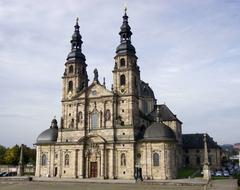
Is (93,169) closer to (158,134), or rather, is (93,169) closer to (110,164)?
(110,164)

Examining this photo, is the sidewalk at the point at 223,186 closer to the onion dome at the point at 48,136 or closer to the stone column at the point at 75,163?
the stone column at the point at 75,163

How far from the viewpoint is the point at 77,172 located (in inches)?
2415

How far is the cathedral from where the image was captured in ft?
189

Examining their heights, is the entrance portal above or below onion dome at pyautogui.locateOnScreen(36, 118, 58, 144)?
below

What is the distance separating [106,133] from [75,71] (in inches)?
557

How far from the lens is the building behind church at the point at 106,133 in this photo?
57.7 m

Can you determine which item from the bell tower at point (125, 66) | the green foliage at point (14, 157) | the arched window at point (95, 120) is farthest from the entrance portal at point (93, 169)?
the green foliage at point (14, 157)

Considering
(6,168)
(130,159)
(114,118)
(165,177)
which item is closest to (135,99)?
(114,118)

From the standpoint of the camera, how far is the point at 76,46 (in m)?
67.8

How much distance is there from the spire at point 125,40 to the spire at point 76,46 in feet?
27.6

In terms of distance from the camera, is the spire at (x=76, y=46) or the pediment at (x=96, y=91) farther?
the spire at (x=76, y=46)

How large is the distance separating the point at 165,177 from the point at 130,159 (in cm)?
657

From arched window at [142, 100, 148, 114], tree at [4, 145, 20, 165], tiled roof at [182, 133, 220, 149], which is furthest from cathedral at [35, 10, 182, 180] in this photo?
tree at [4, 145, 20, 165]

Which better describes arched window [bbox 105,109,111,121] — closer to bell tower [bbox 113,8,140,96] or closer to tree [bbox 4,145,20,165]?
bell tower [bbox 113,8,140,96]
